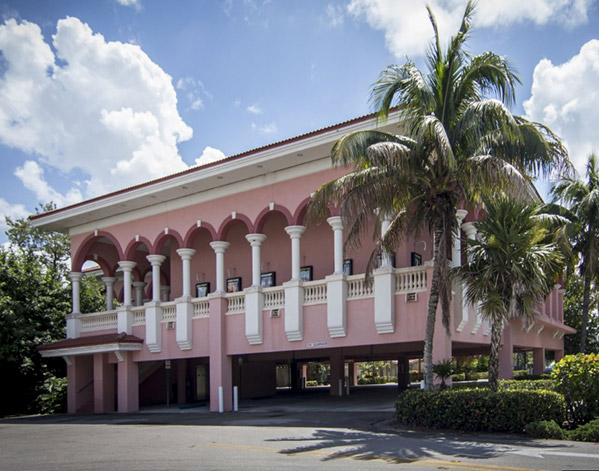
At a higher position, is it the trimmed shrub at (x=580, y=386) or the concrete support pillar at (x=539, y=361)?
the trimmed shrub at (x=580, y=386)

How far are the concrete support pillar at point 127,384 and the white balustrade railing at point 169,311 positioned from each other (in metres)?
2.17

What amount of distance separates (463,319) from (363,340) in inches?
116

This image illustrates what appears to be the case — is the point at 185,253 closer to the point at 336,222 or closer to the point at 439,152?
the point at 336,222

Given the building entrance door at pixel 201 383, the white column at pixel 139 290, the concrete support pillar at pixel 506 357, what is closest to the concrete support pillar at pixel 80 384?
the white column at pixel 139 290

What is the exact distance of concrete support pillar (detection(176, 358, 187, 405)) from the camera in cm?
2938

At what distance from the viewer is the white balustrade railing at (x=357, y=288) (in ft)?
65.4

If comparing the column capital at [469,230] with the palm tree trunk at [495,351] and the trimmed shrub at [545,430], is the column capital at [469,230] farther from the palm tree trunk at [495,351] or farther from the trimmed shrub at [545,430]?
Answer: the trimmed shrub at [545,430]

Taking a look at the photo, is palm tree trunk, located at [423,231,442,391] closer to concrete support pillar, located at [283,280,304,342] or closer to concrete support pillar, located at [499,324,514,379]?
concrete support pillar, located at [283,280,304,342]

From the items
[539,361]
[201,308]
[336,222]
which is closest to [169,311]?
[201,308]

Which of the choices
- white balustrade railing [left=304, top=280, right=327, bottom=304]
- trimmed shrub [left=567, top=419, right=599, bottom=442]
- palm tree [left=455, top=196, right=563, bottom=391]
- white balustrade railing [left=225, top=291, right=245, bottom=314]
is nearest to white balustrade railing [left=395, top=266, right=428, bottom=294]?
white balustrade railing [left=304, top=280, right=327, bottom=304]

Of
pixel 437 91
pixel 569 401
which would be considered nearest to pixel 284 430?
pixel 569 401

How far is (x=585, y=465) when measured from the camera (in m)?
9.84

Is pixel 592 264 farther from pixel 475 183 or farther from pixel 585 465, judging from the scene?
pixel 585 465

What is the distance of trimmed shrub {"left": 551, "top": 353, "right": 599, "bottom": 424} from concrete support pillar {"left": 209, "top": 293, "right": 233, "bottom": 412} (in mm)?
11714
